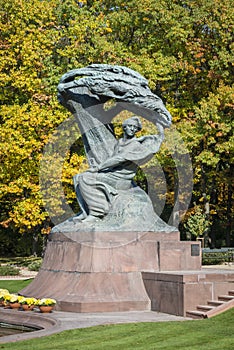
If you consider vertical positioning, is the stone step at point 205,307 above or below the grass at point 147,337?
above

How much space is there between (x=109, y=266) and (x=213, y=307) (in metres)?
2.82

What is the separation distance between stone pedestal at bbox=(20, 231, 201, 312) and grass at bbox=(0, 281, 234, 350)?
2.42 m

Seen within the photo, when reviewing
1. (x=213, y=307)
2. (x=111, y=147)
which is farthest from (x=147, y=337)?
(x=111, y=147)

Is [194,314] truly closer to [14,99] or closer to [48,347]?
[48,347]

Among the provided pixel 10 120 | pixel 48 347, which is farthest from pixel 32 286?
pixel 10 120

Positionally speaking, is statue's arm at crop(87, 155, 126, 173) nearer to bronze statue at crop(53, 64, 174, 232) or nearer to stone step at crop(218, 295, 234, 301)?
bronze statue at crop(53, 64, 174, 232)

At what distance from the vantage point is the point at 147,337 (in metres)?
10.5

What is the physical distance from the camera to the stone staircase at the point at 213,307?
495 inches

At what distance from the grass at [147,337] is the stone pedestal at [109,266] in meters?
2.42

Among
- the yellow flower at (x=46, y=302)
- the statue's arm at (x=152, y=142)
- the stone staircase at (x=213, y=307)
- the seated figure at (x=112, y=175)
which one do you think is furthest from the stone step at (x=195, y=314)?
the statue's arm at (x=152, y=142)

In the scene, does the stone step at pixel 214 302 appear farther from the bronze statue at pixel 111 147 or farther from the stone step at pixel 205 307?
the bronze statue at pixel 111 147

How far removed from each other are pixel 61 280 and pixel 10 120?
14.5 metres

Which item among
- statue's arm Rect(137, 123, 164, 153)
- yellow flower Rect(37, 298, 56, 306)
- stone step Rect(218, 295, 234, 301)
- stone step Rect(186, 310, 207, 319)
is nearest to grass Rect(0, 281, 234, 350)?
stone step Rect(186, 310, 207, 319)

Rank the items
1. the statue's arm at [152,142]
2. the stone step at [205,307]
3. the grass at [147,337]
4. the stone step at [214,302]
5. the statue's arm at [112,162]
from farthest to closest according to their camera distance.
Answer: the statue's arm at [152,142] → the statue's arm at [112,162] → the stone step at [214,302] → the stone step at [205,307] → the grass at [147,337]
